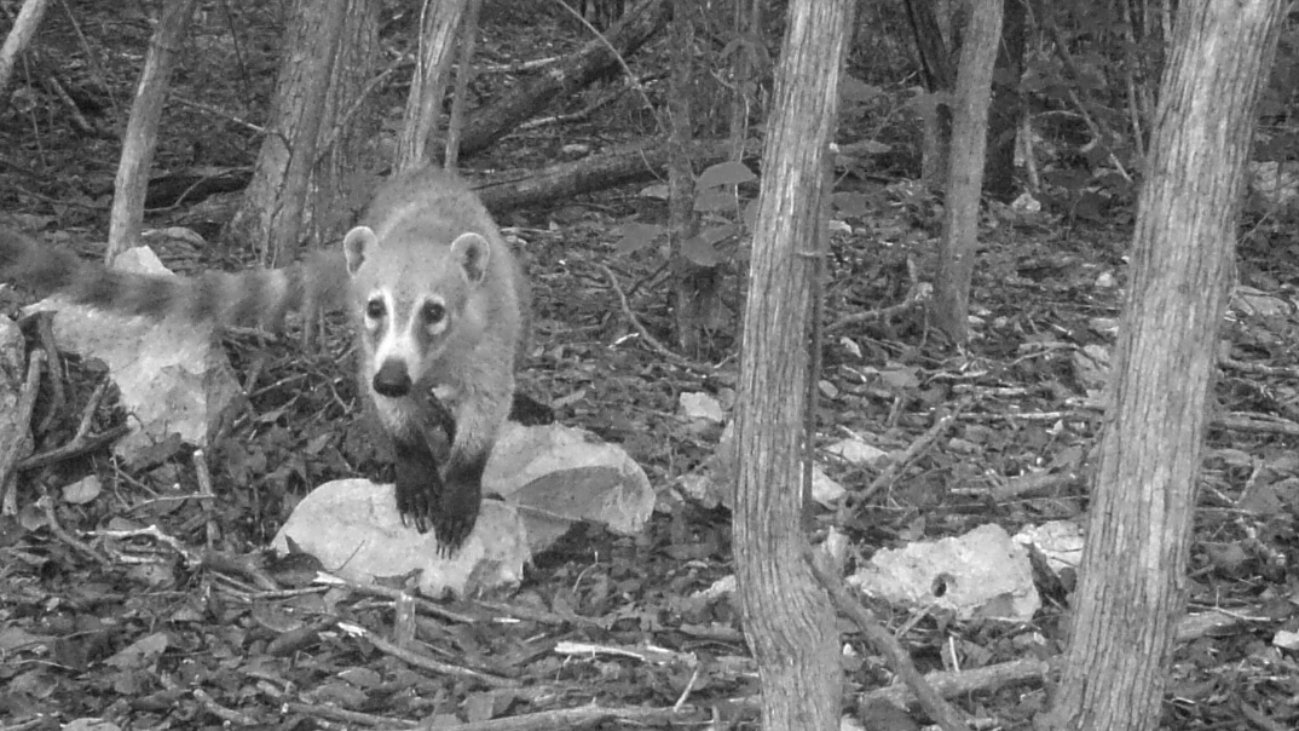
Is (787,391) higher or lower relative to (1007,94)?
lower

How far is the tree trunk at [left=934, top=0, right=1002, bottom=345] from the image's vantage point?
6848 mm

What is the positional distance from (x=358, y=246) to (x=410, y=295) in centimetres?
47

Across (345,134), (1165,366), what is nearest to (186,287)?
(345,134)

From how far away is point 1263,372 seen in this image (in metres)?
7.19

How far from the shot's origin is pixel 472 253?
545 centimetres

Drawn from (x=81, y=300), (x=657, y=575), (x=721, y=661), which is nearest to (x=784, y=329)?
(x=721, y=661)

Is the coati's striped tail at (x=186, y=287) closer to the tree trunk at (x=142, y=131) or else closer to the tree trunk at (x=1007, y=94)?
the tree trunk at (x=142, y=131)

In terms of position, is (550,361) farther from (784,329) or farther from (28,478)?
(784,329)

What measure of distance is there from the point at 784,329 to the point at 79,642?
8.98 feet

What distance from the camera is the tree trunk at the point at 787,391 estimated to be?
296cm

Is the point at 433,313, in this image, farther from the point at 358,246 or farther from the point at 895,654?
the point at 895,654

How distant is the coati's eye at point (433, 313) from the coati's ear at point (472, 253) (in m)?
0.30

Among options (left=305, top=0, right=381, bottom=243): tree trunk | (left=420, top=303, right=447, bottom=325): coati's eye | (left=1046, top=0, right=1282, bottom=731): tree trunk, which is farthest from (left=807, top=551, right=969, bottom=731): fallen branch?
(left=305, top=0, right=381, bottom=243): tree trunk

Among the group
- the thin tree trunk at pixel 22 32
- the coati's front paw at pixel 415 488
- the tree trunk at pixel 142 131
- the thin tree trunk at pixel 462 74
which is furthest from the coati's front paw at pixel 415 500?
the thin tree trunk at pixel 22 32
